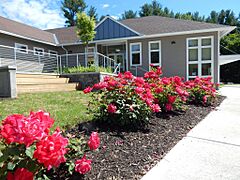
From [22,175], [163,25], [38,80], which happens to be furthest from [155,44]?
[22,175]

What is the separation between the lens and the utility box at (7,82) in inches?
265

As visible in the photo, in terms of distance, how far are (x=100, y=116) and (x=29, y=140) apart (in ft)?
7.85

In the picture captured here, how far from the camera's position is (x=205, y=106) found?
6.74 metres

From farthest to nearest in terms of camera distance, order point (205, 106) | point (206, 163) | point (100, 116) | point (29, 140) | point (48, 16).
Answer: point (48, 16)
point (205, 106)
point (100, 116)
point (206, 163)
point (29, 140)

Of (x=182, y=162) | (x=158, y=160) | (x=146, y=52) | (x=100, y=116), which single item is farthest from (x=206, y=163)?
(x=146, y=52)

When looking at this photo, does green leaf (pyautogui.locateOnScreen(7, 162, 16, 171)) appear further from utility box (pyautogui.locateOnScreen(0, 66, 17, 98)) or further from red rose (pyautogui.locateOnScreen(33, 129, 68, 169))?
utility box (pyautogui.locateOnScreen(0, 66, 17, 98))

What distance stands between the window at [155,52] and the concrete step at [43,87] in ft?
19.9

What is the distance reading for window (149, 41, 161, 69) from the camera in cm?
1445

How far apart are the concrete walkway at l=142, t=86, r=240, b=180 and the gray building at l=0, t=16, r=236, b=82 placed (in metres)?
9.70

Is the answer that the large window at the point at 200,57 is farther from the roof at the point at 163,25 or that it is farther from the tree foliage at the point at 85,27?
the tree foliage at the point at 85,27

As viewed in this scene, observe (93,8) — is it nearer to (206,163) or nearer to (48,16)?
(48,16)

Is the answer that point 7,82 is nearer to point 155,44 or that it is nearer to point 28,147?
point 28,147

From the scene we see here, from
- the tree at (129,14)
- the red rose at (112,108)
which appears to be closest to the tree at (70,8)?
the tree at (129,14)

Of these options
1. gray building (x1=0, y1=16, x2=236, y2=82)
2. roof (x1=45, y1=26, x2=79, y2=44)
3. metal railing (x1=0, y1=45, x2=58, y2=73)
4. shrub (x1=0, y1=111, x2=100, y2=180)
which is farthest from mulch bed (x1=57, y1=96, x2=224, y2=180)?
roof (x1=45, y1=26, x2=79, y2=44)
